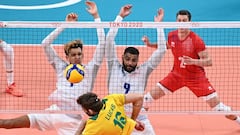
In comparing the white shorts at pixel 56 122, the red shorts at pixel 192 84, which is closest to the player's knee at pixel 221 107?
the red shorts at pixel 192 84

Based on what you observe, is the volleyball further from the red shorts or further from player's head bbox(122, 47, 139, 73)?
the red shorts

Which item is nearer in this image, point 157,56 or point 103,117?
point 103,117

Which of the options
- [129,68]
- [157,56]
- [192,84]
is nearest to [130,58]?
[129,68]

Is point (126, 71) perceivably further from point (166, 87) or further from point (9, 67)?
point (9, 67)

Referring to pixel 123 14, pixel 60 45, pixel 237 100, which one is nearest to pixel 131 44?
pixel 60 45

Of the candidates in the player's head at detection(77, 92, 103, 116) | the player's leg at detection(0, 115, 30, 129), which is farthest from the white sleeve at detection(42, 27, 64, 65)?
the player's head at detection(77, 92, 103, 116)

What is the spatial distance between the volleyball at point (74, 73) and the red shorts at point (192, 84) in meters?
1.98

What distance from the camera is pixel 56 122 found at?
809 centimetres

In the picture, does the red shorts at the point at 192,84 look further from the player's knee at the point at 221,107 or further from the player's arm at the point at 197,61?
the player's arm at the point at 197,61

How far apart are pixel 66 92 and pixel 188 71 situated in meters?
2.12

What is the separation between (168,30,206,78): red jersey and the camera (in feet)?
29.8

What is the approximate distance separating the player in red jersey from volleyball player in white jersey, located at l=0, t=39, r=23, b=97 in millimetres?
2936

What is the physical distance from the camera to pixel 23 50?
1277 cm

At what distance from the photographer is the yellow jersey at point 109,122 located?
6.75 m
